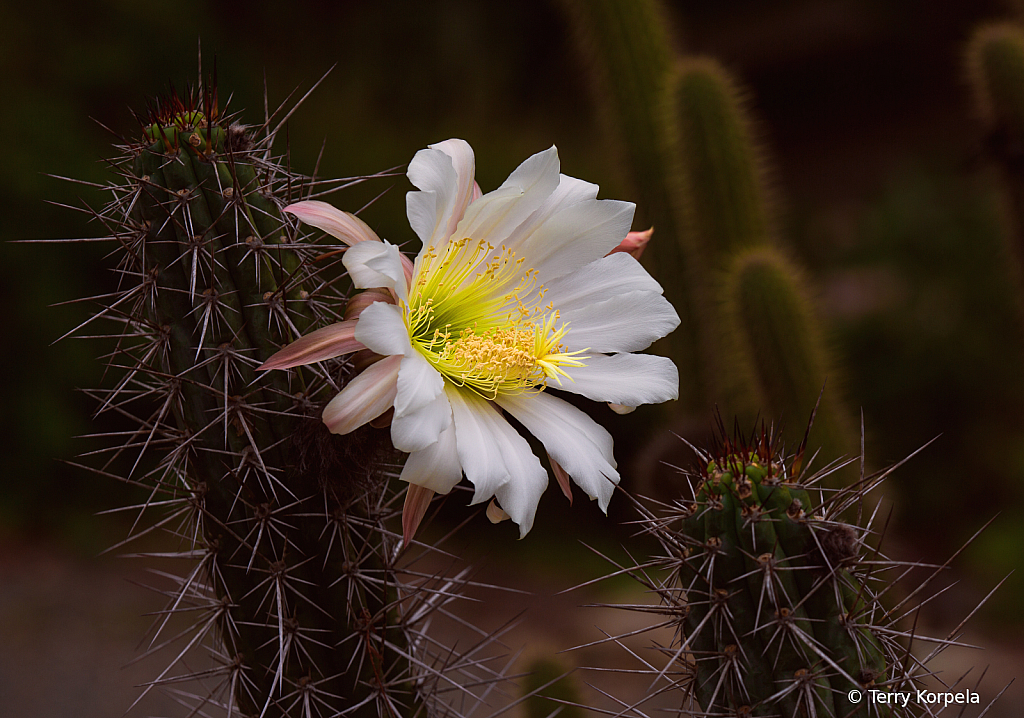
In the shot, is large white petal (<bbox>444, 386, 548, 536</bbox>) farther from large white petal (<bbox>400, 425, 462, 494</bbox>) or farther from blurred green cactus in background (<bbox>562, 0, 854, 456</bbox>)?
blurred green cactus in background (<bbox>562, 0, 854, 456</bbox>)

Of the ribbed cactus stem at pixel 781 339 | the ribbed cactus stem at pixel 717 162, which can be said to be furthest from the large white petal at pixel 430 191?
the ribbed cactus stem at pixel 717 162

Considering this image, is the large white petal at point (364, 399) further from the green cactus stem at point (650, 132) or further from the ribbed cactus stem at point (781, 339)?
the green cactus stem at point (650, 132)

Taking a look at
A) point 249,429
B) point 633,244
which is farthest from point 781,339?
point 249,429

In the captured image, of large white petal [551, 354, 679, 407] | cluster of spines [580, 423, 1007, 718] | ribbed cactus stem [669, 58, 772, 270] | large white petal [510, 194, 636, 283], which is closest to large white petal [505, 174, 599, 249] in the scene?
large white petal [510, 194, 636, 283]

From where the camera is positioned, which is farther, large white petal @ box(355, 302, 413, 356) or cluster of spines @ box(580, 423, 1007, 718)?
cluster of spines @ box(580, 423, 1007, 718)

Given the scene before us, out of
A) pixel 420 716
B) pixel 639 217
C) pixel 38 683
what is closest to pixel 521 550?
pixel 38 683

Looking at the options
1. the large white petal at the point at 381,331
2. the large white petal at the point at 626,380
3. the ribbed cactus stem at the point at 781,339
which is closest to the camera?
the large white petal at the point at 381,331
